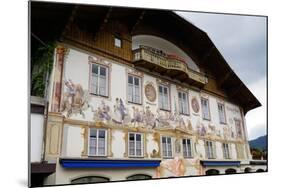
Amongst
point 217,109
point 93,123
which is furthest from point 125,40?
point 217,109

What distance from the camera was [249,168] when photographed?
6.97 metres

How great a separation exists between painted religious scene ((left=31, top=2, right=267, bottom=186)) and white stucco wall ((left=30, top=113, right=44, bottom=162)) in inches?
0.6

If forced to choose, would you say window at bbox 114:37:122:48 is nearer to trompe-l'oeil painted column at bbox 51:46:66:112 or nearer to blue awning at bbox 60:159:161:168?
trompe-l'oeil painted column at bbox 51:46:66:112

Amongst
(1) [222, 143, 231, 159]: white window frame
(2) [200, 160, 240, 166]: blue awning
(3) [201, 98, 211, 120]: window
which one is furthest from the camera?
(3) [201, 98, 211, 120]: window

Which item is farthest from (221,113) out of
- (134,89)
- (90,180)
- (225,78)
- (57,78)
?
(57,78)

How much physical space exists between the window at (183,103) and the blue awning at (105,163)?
1.42 m

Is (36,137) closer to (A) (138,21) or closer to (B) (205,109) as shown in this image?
(A) (138,21)

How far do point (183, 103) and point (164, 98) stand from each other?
0.56 meters

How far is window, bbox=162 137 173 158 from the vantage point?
609 cm

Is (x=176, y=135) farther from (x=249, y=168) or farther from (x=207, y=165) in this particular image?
(x=249, y=168)

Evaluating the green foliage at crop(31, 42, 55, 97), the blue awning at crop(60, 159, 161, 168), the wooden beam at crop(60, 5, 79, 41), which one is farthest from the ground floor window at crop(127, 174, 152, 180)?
the wooden beam at crop(60, 5, 79, 41)

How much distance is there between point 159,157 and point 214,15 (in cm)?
321

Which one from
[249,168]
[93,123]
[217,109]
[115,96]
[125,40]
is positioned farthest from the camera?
[217,109]

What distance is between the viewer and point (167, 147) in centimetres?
618
